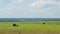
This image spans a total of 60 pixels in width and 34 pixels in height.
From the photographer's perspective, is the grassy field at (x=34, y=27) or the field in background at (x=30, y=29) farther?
the grassy field at (x=34, y=27)

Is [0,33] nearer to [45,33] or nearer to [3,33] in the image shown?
[3,33]

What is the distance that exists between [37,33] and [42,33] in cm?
60

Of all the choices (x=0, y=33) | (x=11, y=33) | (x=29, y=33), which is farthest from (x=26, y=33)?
(x=0, y=33)

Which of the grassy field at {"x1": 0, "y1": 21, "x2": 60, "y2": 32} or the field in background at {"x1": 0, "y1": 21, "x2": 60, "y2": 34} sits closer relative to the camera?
the field in background at {"x1": 0, "y1": 21, "x2": 60, "y2": 34}

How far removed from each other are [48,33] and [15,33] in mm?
3989

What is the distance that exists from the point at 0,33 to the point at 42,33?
5115 mm

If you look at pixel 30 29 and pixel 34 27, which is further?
pixel 34 27

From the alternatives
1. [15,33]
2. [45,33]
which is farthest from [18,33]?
[45,33]

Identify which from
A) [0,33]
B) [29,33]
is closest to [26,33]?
[29,33]

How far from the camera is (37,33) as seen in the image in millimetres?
21875

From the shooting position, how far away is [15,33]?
22172 mm

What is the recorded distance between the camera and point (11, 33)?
22031mm

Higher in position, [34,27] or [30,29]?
[30,29]

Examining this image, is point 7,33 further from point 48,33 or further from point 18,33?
point 48,33
